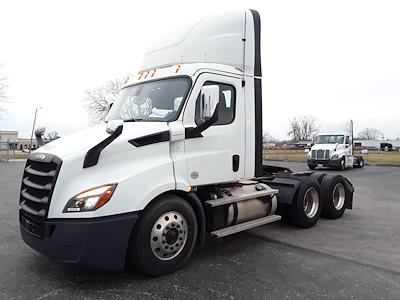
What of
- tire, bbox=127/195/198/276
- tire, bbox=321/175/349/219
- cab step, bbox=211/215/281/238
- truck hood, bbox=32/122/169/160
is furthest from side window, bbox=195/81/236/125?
tire, bbox=321/175/349/219

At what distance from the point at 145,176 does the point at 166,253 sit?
1025 mm

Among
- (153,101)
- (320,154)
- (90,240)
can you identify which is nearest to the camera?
(90,240)

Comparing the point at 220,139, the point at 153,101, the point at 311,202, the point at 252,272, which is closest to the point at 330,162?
the point at 311,202

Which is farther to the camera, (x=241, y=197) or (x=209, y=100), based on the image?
(x=241, y=197)

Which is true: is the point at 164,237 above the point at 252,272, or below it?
above

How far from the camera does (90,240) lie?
146 inches

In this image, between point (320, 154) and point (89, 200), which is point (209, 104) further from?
point (320, 154)

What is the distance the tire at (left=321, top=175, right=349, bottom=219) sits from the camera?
743cm

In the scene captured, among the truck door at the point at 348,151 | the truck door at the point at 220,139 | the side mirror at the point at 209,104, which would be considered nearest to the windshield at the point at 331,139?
the truck door at the point at 348,151

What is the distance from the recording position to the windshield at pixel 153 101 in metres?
4.72

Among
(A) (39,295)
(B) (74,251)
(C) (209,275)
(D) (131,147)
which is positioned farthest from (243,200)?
(A) (39,295)

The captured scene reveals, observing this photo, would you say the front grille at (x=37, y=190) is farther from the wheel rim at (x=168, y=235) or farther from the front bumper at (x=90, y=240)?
the wheel rim at (x=168, y=235)

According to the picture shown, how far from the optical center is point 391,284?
4.08 metres

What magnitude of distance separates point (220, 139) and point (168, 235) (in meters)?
1.65
